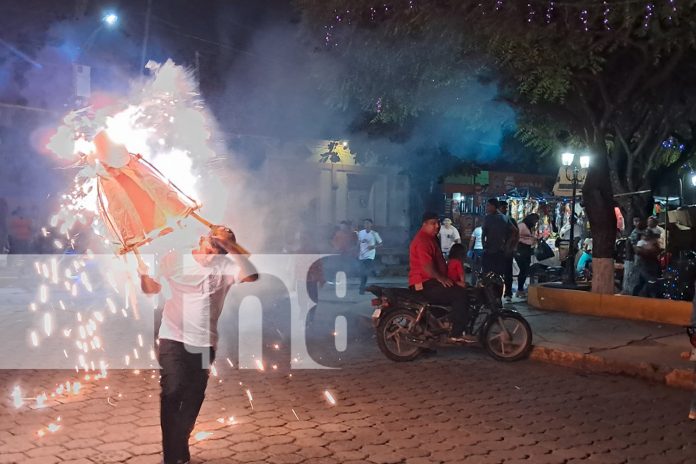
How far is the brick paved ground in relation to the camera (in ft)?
14.2

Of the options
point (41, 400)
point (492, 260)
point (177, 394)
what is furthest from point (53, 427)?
point (492, 260)

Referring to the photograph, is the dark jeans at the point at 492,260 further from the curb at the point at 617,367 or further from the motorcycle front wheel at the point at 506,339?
the motorcycle front wheel at the point at 506,339

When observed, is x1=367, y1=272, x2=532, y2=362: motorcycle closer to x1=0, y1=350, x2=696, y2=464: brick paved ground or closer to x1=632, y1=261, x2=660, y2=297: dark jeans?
x1=0, y1=350, x2=696, y2=464: brick paved ground

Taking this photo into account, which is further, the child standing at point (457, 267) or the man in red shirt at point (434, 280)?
the child standing at point (457, 267)

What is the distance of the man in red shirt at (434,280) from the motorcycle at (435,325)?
0.27 ft

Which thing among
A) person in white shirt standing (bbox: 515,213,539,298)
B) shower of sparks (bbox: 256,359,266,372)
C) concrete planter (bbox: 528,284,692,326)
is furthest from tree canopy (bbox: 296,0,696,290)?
shower of sparks (bbox: 256,359,266,372)

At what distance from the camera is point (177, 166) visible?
22.9ft

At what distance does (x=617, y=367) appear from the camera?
23.0 ft

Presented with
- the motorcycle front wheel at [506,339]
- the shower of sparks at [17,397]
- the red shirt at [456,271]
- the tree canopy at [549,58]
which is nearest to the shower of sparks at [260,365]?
the shower of sparks at [17,397]

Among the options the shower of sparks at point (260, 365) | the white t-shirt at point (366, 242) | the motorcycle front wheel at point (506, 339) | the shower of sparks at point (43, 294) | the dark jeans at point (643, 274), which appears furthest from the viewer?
the white t-shirt at point (366, 242)

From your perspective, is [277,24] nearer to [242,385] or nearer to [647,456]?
[242,385]

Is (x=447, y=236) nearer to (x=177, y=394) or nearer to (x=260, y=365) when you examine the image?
(x=260, y=365)

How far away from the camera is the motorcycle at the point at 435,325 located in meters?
7.24

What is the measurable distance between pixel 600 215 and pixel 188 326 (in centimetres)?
839
